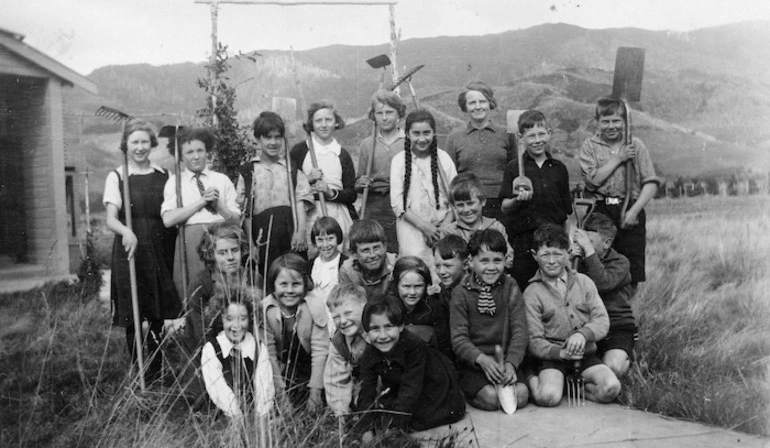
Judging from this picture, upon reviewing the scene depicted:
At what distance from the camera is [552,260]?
4.30 m

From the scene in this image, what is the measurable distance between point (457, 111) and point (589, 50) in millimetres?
2568

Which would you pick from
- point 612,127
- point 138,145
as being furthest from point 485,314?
point 138,145

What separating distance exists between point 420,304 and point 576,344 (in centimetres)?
98

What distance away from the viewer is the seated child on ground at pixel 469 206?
4613mm

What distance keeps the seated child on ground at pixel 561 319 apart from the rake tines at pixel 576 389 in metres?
0.03

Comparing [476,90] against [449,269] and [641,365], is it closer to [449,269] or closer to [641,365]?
[449,269]

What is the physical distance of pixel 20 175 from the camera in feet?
32.1

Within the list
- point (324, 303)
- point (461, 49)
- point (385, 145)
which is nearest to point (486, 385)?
point (324, 303)

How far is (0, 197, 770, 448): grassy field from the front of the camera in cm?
350

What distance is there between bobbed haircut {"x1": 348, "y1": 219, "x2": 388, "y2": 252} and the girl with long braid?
0.64 metres

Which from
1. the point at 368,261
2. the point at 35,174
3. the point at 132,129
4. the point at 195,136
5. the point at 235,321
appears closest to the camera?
the point at 235,321

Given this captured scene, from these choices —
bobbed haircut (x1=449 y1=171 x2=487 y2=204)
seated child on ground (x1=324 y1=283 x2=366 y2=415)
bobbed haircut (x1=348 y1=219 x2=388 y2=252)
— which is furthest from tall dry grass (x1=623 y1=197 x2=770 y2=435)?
bobbed haircut (x1=348 y1=219 x2=388 y2=252)

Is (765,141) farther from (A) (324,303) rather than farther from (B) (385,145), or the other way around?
(A) (324,303)

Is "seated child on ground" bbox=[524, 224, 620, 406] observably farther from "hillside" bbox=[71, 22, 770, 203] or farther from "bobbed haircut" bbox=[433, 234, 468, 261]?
"hillside" bbox=[71, 22, 770, 203]
